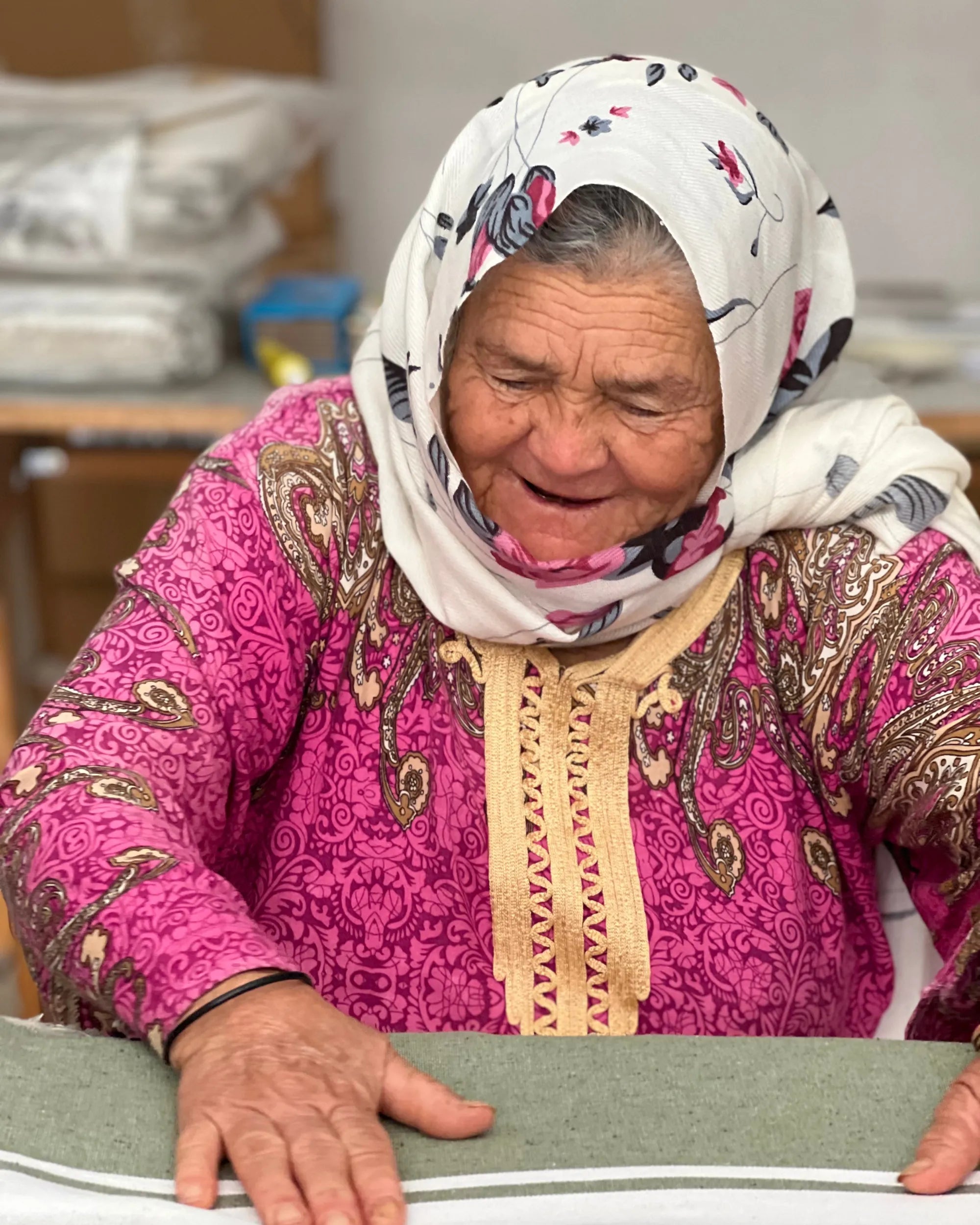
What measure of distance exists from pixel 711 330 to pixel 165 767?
55 centimetres

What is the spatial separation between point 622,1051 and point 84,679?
50 centimetres

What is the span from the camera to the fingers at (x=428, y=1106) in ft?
2.84

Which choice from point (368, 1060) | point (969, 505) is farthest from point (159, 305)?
point (368, 1060)

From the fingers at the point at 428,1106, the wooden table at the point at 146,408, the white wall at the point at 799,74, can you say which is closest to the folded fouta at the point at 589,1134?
the fingers at the point at 428,1106

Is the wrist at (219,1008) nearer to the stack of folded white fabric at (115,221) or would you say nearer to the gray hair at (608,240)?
the gray hair at (608,240)

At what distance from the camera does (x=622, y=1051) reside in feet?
3.11

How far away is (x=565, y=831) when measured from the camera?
1.25 metres

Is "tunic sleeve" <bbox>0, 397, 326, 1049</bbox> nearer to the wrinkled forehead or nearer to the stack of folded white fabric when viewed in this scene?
the wrinkled forehead

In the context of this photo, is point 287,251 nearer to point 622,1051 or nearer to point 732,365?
point 732,365

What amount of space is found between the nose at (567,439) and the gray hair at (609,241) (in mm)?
108

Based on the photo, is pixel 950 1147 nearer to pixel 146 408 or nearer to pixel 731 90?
pixel 731 90

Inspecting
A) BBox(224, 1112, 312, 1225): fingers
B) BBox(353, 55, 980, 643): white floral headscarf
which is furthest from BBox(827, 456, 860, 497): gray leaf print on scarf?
BBox(224, 1112, 312, 1225): fingers

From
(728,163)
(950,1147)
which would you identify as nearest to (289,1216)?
(950,1147)

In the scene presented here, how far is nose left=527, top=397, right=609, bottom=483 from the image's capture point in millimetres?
1170
